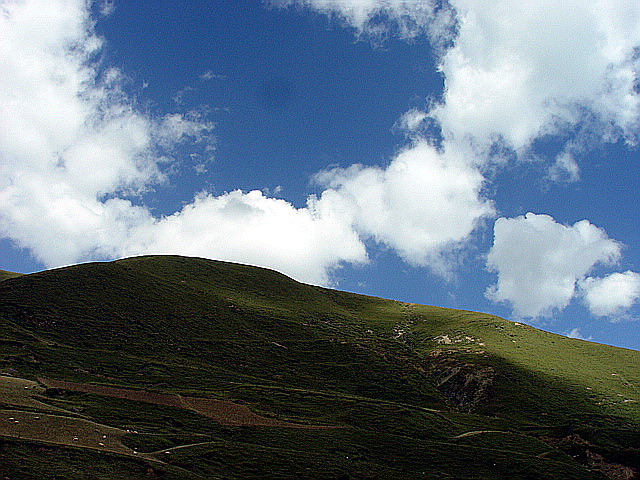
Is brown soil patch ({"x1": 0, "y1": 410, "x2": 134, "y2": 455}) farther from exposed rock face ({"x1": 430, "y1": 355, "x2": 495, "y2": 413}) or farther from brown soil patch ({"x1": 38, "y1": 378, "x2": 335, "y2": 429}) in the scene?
exposed rock face ({"x1": 430, "y1": 355, "x2": 495, "y2": 413})

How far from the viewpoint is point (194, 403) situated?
66312mm

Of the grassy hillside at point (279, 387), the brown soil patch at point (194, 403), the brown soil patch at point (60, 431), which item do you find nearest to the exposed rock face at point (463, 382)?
the grassy hillside at point (279, 387)

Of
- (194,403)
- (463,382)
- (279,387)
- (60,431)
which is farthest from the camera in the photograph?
(463,382)

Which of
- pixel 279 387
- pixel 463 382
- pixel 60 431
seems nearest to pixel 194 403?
pixel 279 387

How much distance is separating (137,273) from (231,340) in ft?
134

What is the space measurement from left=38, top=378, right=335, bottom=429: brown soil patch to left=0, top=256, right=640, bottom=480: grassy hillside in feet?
1.44

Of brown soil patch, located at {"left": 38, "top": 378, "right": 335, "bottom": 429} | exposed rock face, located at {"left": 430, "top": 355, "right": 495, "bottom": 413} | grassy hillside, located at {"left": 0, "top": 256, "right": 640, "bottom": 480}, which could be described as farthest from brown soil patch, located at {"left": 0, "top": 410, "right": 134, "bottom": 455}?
exposed rock face, located at {"left": 430, "top": 355, "right": 495, "bottom": 413}

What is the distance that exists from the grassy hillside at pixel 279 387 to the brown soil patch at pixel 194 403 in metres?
0.44

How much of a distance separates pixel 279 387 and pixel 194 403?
743 inches

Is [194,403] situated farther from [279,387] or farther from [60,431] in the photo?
[60,431]

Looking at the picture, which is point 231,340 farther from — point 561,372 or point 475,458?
point 561,372

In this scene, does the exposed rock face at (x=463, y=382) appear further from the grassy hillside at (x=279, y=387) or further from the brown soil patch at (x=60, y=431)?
the brown soil patch at (x=60, y=431)

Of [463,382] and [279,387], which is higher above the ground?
[463,382]

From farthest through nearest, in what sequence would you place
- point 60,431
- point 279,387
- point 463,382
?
1. point 463,382
2. point 279,387
3. point 60,431
